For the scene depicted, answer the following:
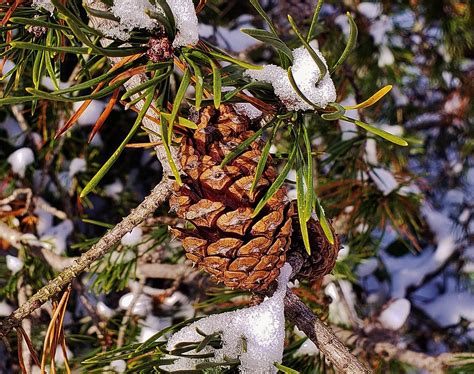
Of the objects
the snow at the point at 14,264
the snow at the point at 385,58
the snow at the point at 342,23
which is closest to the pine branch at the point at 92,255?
the snow at the point at 14,264

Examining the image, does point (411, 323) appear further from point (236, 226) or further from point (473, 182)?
point (236, 226)

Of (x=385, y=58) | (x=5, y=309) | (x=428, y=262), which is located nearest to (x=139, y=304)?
(x=5, y=309)

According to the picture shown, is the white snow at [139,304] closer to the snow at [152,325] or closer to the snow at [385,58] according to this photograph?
the snow at [152,325]

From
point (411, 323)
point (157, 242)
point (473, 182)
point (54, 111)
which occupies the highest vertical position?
point (54, 111)

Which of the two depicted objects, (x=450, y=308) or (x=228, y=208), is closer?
(x=228, y=208)

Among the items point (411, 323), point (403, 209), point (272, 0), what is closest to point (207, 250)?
point (403, 209)

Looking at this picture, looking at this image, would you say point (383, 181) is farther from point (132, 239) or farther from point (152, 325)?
point (152, 325)
